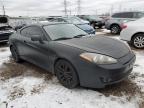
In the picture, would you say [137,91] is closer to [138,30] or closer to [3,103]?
[3,103]

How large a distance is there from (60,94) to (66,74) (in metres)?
0.42

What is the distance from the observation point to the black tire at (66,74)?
329 cm

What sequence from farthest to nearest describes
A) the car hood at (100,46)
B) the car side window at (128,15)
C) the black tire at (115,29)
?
the black tire at (115,29), the car side window at (128,15), the car hood at (100,46)

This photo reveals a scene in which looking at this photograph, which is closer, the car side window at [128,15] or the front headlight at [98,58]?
the front headlight at [98,58]

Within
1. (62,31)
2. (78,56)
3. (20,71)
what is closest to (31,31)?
(62,31)

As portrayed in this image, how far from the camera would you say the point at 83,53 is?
123 inches

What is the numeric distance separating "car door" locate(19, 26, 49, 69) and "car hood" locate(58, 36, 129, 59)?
0.57m

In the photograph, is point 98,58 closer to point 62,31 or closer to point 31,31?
point 62,31

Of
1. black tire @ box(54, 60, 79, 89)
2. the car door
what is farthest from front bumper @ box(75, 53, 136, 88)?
the car door

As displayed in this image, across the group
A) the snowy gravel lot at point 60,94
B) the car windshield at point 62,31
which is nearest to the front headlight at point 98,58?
the snowy gravel lot at point 60,94

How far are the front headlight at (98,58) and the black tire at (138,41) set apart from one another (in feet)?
13.6

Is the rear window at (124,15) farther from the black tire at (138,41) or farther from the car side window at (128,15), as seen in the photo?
the black tire at (138,41)

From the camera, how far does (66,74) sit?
3494 millimetres

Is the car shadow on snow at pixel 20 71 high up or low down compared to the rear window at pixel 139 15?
down
